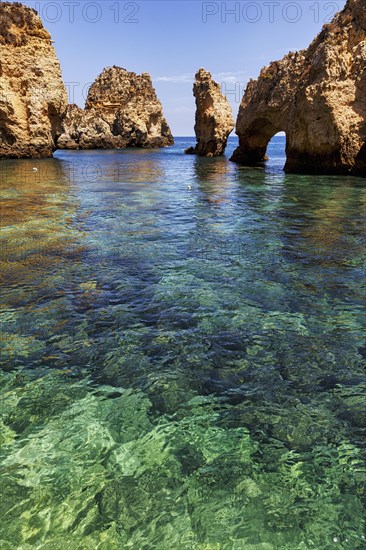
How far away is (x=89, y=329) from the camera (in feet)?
18.4

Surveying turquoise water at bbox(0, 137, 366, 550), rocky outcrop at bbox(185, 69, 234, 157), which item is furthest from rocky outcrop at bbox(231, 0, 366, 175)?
rocky outcrop at bbox(185, 69, 234, 157)

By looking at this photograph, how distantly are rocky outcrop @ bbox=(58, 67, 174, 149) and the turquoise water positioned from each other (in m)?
86.3

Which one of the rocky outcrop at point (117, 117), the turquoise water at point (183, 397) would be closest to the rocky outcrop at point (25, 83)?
the turquoise water at point (183, 397)

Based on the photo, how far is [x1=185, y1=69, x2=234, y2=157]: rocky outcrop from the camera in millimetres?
50750

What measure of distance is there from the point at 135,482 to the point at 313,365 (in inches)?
99.9

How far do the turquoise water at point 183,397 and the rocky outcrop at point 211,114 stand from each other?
4484cm

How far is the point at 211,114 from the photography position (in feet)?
166

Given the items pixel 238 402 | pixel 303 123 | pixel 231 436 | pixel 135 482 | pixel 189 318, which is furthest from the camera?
pixel 303 123

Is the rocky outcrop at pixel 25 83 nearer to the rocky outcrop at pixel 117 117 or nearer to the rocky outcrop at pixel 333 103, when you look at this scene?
the rocky outcrop at pixel 333 103

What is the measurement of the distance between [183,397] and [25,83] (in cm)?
4747

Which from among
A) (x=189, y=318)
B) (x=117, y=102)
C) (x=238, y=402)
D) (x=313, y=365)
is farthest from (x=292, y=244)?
(x=117, y=102)

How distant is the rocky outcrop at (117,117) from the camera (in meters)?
89.2

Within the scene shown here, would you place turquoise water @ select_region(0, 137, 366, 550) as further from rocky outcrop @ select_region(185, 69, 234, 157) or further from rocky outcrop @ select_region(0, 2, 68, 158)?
rocky outcrop @ select_region(185, 69, 234, 157)

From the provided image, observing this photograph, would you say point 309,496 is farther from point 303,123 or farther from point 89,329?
point 303,123
